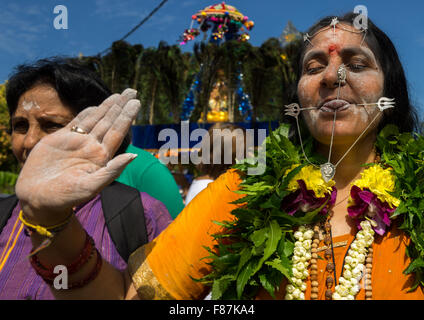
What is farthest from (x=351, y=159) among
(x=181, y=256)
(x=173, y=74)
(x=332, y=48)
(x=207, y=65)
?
(x=173, y=74)

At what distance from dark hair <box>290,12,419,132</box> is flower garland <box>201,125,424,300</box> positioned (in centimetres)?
12

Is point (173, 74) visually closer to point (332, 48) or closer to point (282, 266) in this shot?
point (332, 48)

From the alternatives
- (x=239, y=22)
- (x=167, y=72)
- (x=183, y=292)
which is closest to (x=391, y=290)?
(x=183, y=292)

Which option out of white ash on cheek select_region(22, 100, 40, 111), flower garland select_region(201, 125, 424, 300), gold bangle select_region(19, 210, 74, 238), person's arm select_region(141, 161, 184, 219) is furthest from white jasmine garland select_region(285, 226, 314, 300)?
white ash on cheek select_region(22, 100, 40, 111)

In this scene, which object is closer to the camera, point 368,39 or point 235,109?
point 368,39

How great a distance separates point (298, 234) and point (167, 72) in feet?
37.5

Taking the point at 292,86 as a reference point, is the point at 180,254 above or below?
below

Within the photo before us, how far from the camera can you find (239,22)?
15.5 m

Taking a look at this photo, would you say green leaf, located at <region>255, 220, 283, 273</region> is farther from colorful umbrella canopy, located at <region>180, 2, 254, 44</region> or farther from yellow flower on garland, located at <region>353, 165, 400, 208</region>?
colorful umbrella canopy, located at <region>180, 2, 254, 44</region>

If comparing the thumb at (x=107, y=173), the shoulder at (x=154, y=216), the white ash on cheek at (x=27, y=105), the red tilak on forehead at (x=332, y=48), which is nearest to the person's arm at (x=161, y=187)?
the shoulder at (x=154, y=216)

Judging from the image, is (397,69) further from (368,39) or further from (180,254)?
(180,254)

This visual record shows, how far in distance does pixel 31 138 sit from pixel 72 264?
2.50ft

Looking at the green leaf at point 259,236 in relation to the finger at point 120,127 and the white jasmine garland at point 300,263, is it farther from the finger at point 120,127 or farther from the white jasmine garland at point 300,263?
the finger at point 120,127

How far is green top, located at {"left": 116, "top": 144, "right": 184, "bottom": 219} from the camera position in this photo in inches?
93.4
